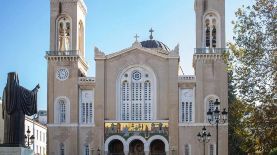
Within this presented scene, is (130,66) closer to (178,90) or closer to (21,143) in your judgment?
(178,90)

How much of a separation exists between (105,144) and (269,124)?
33307mm

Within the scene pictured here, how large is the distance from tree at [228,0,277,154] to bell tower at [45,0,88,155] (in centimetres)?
3312

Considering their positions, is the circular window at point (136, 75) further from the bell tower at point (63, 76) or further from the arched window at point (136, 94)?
the bell tower at point (63, 76)

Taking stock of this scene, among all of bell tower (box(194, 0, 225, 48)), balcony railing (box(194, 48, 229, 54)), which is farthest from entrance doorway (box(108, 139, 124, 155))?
bell tower (box(194, 0, 225, 48))

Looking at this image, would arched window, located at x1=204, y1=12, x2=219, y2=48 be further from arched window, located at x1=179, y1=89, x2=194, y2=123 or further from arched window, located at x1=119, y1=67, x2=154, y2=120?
arched window, located at x1=119, y1=67, x2=154, y2=120

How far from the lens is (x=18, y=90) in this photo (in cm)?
2852

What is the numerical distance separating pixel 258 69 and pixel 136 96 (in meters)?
33.3

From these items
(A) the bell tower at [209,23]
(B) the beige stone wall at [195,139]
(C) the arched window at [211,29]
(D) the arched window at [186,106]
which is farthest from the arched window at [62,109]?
(C) the arched window at [211,29]

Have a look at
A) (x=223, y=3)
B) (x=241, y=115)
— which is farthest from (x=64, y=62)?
(x=241, y=115)

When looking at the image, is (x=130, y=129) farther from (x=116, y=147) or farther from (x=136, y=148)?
(x=116, y=147)

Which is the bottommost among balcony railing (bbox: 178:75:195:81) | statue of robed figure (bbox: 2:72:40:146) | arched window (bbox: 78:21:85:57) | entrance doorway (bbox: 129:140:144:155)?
entrance doorway (bbox: 129:140:144:155)

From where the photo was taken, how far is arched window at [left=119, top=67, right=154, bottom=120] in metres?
63.4

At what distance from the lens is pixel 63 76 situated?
63875mm

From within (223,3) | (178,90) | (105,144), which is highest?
(223,3)
